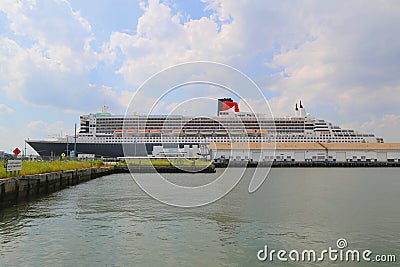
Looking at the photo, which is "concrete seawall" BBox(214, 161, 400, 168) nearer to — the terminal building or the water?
the terminal building

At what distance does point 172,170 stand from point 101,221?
2736cm

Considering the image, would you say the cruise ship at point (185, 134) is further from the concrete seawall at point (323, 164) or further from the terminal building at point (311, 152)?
the concrete seawall at point (323, 164)

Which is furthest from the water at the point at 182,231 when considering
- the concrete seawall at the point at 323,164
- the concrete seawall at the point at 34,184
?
the concrete seawall at the point at 323,164

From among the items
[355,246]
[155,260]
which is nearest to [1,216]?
[155,260]

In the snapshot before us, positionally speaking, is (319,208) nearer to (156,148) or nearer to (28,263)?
(28,263)
